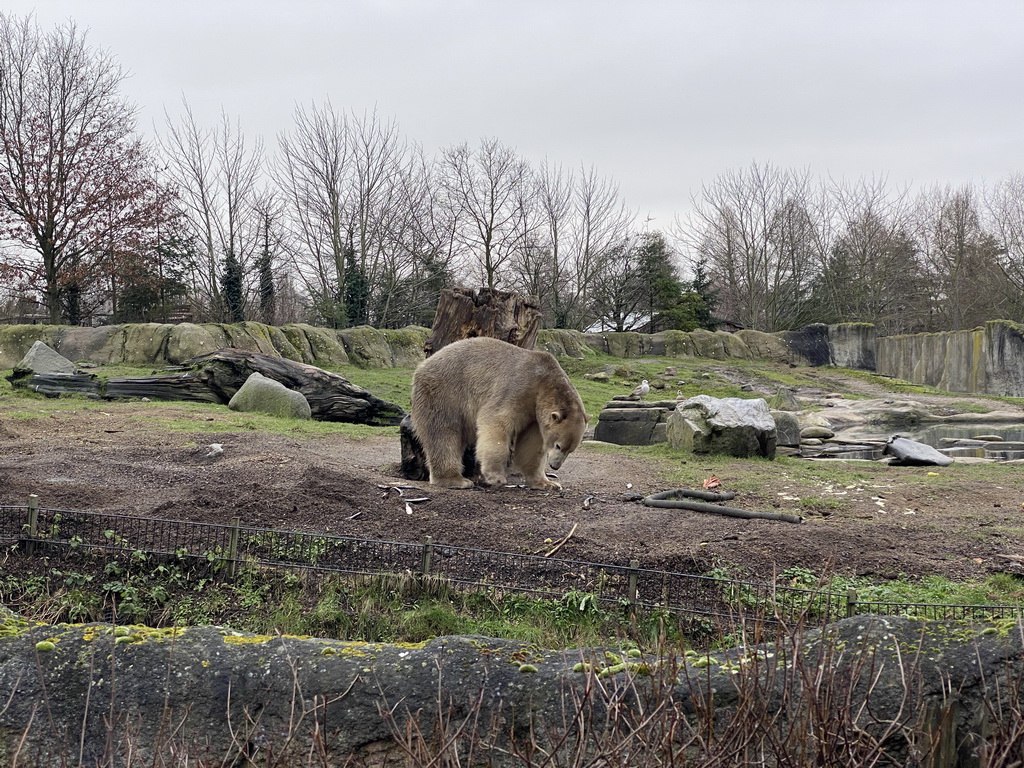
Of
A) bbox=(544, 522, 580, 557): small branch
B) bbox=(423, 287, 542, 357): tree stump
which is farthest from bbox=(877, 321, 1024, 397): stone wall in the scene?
bbox=(544, 522, 580, 557): small branch

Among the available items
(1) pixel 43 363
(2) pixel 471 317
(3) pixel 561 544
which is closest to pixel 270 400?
(1) pixel 43 363

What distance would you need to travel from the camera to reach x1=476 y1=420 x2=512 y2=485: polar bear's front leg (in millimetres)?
8312

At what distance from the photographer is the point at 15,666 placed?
2.98 meters

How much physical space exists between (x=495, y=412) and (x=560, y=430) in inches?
26.9

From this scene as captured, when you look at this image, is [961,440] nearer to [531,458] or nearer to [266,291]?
[531,458]

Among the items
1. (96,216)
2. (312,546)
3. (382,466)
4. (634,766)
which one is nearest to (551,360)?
(382,466)

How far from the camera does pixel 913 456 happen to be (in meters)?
11.9

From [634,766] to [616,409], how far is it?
12.7 metres

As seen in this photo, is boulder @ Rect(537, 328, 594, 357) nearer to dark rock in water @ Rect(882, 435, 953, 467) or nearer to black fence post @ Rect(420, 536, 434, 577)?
dark rock in water @ Rect(882, 435, 953, 467)

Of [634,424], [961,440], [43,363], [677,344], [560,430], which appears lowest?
[961,440]

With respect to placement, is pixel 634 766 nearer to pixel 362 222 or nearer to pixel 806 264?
pixel 362 222

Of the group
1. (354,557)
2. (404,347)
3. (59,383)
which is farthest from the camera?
(404,347)

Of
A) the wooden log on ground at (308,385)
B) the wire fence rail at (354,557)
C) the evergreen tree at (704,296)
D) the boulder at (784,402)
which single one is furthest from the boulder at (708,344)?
the wire fence rail at (354,557)

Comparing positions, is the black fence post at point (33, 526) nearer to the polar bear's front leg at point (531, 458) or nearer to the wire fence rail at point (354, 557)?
the wire fence rail at point (354, 557)
